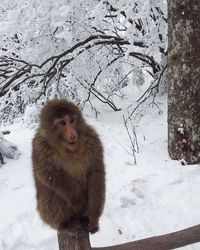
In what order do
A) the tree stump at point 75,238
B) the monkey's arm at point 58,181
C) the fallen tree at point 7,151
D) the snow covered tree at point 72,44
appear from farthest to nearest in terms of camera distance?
the snow covered tree at point 72,44 < the fallen tree at point 7,151 < the monkey's arm at point 58,181 < the tree stump at point 75,238

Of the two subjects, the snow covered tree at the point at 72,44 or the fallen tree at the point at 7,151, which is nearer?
the fallen tree at the point at 7,151

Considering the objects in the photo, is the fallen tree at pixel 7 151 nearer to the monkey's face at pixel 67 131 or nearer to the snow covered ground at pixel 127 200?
the snow covered ground at pixel 127 200

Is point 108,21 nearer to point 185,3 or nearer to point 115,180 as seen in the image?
point 185,3

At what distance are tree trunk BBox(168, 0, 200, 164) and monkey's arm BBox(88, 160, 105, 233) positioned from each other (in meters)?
2.47

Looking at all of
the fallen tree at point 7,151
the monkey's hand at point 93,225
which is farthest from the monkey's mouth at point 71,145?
the fallen tree at point 7,151

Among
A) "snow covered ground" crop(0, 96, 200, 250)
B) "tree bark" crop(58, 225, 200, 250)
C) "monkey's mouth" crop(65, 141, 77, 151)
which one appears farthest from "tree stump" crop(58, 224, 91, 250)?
"snow covered ground" crop(0, 96, 200, 250)

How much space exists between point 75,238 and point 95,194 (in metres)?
0.34

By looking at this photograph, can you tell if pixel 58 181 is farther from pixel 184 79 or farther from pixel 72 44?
pixel 72 44

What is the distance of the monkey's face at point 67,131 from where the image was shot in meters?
2.78

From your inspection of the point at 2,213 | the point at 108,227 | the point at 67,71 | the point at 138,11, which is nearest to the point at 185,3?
the point at 138,11

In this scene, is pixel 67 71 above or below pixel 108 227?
above

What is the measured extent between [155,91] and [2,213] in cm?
381

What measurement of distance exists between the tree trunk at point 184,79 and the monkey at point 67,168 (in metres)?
2.47

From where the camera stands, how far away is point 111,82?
9.21 metres
